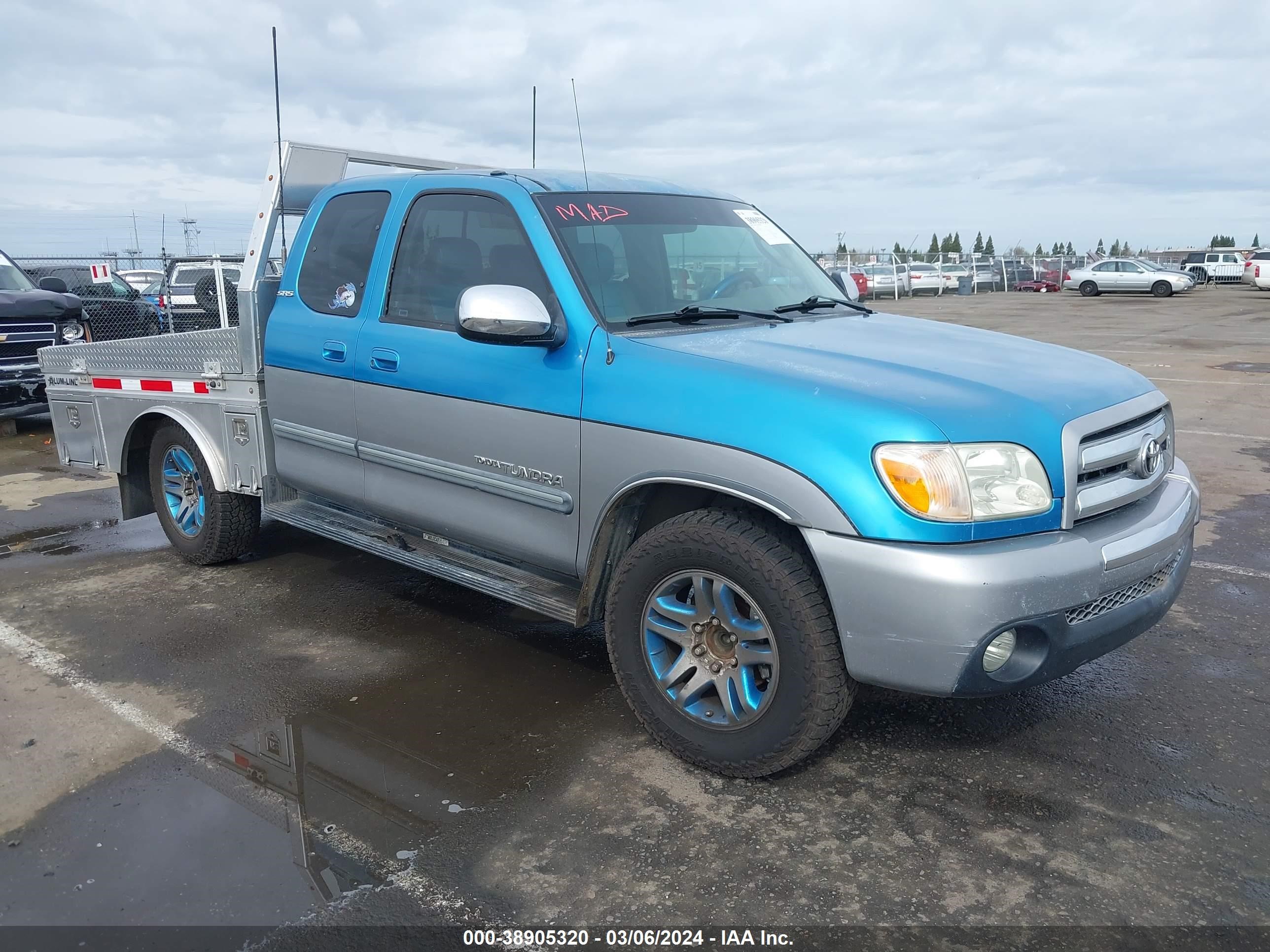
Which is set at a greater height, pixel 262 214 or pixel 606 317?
pixel 262 214

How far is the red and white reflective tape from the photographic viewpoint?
527 centimetres

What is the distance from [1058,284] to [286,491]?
4403 centimetres

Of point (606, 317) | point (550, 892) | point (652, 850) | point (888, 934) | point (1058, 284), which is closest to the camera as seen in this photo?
point (888, 934)

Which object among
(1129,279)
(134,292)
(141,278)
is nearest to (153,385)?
(134,292)

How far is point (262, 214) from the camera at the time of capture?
5160 millimetres

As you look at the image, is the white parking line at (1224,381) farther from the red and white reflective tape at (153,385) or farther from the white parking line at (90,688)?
the white parking line at (90,688)

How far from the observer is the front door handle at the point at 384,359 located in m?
4.23

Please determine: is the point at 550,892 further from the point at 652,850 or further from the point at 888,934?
the point at 888,934

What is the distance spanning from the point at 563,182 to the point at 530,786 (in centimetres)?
237

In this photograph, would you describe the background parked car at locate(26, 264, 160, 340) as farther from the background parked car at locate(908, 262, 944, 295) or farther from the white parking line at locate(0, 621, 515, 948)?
the background parked car at locate(908, 262, 944, 295)

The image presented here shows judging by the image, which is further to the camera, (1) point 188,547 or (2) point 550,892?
(1) point 188,547

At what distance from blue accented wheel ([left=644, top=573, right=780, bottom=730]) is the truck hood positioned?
0.74 meters

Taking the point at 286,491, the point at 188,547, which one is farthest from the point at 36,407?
the point at 286,491

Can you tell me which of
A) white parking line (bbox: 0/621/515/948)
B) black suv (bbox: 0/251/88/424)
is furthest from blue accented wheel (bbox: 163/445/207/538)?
black suv (bbox: 0/251/88/424)
